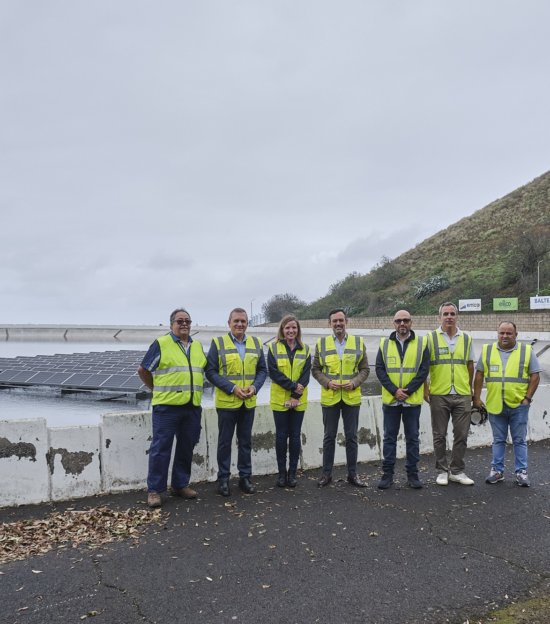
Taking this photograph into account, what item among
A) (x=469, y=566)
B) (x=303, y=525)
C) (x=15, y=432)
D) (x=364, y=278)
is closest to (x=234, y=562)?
(x=303, y=525)

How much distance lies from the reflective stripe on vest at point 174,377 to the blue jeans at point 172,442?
0.11m

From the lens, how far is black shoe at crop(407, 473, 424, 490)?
6180mm

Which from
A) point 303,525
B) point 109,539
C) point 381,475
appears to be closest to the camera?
point 109,539

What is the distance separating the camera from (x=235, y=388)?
5.98 meters

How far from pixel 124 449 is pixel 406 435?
3.43 m

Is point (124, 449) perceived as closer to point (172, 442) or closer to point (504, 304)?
point (172, 442)

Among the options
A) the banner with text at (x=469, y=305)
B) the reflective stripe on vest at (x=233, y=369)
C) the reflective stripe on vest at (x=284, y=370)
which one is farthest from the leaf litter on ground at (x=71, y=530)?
the banner with text at (x=469, y=305)

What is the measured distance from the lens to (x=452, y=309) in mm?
6500

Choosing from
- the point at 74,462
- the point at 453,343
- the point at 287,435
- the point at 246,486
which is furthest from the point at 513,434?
the point at 74,462

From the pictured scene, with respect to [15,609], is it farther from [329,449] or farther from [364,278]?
[364,278]

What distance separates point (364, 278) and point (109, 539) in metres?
64.1

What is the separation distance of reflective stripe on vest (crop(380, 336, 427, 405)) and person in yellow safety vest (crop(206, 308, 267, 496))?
156cm

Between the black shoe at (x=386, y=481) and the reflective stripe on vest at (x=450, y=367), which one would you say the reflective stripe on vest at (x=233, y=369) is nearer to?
the black shoe at (x=386, y=481)

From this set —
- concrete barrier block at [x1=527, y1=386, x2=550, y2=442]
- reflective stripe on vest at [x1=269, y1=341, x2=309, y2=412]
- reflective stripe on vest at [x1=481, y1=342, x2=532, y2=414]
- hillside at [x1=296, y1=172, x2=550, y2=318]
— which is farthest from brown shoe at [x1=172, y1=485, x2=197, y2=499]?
hillside at [x1=296, y1=172, x2=550, y2=318]
